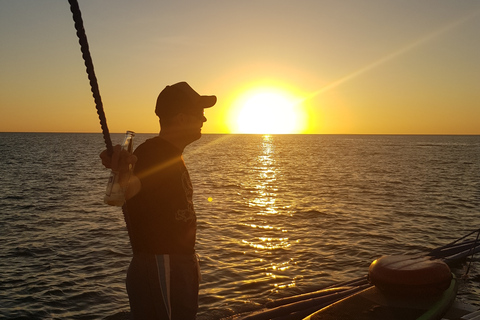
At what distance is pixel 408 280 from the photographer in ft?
20.4

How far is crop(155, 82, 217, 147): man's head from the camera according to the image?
3682mm

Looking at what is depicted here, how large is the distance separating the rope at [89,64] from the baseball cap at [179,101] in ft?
2.66

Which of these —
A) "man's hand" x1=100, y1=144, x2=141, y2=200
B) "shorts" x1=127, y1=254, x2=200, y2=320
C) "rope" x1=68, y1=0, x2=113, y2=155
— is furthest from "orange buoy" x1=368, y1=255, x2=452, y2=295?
"rope" x1=68, y1=0, x2=113, y2=155

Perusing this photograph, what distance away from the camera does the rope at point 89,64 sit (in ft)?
8.39

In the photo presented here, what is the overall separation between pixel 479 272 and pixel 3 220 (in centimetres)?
1989

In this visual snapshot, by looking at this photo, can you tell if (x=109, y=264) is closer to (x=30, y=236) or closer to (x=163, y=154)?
(x=30, y=236)

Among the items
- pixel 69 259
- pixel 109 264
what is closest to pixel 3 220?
pixel 69 259

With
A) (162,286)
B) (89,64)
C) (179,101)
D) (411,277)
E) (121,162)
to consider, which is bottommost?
(411,277)

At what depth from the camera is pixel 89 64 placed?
2.72 metres

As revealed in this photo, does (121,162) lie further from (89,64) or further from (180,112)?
(180,112)

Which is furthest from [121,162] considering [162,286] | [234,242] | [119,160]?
[234,242]

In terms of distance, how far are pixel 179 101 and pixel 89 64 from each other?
1.07 m

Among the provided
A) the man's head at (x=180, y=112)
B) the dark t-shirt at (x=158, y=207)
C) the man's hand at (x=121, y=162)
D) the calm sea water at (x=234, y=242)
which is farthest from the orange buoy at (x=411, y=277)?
the man's hand at (x=121, y=162)

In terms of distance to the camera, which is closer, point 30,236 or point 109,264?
point 109,264
